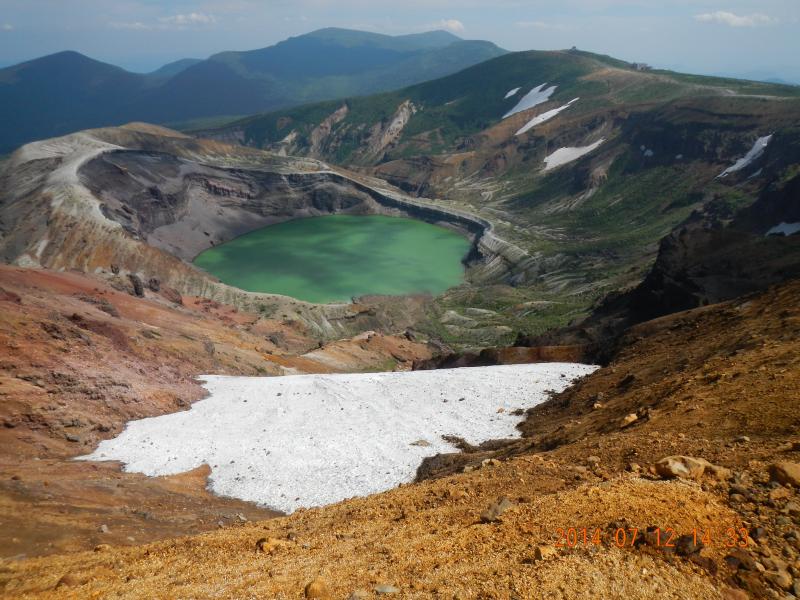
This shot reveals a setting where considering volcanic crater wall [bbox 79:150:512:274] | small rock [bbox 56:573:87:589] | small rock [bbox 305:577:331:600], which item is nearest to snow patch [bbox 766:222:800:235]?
volcanic crater wall [bbox 79:150:512:274]

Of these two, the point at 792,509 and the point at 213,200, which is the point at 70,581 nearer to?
the point at 792,509

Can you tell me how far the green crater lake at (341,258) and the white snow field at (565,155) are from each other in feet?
141

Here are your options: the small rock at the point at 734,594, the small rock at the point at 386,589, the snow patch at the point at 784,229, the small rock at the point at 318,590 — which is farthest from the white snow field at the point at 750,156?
the small rock at the point at 318,590

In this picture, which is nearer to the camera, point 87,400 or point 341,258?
point 87,400

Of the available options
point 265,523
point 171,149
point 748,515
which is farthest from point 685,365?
point 171,149

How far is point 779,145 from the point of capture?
105125mm

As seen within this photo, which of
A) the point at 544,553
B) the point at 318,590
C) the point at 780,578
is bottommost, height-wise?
the point at 318,590

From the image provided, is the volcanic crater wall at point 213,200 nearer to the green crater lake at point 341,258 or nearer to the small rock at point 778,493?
the green crater lake at point 341,258

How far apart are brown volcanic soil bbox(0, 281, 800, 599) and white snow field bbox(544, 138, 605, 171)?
16040 cm

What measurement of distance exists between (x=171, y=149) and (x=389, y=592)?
171110 millimetres

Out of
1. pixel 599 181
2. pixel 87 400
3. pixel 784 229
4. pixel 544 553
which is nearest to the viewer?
pixel 544 553

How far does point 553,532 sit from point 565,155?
17424 centimetres

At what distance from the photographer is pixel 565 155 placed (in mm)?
171125
